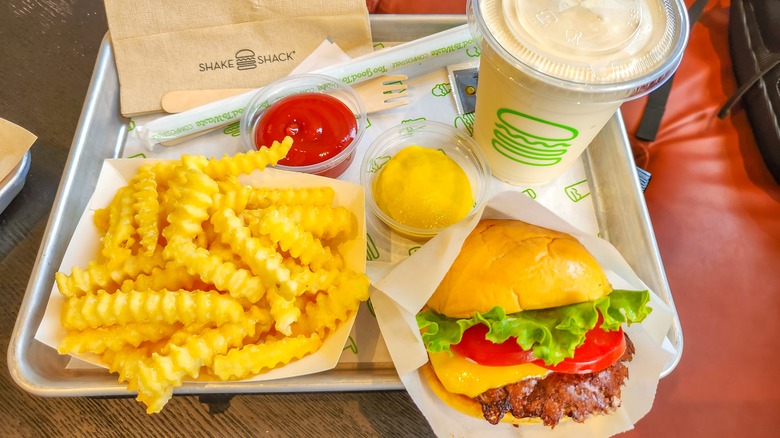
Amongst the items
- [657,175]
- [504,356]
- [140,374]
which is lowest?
[657,175]

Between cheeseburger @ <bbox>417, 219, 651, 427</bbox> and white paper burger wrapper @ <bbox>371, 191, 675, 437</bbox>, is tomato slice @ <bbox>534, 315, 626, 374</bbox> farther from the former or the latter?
white paper burger wrapper @ <bbox>371, 191, 675, 437</bbox>

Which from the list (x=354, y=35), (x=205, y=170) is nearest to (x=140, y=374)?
(x=205, y=170)

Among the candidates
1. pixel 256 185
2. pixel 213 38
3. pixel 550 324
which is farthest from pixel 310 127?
pixel 550 324

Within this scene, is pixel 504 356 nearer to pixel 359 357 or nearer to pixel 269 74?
pixel 359 357

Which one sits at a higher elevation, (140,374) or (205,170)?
(205,170)

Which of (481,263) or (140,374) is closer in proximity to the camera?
(140,374)

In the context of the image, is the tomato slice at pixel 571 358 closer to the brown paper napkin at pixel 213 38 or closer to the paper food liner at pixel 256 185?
the paper food liner at pixel 256 185
